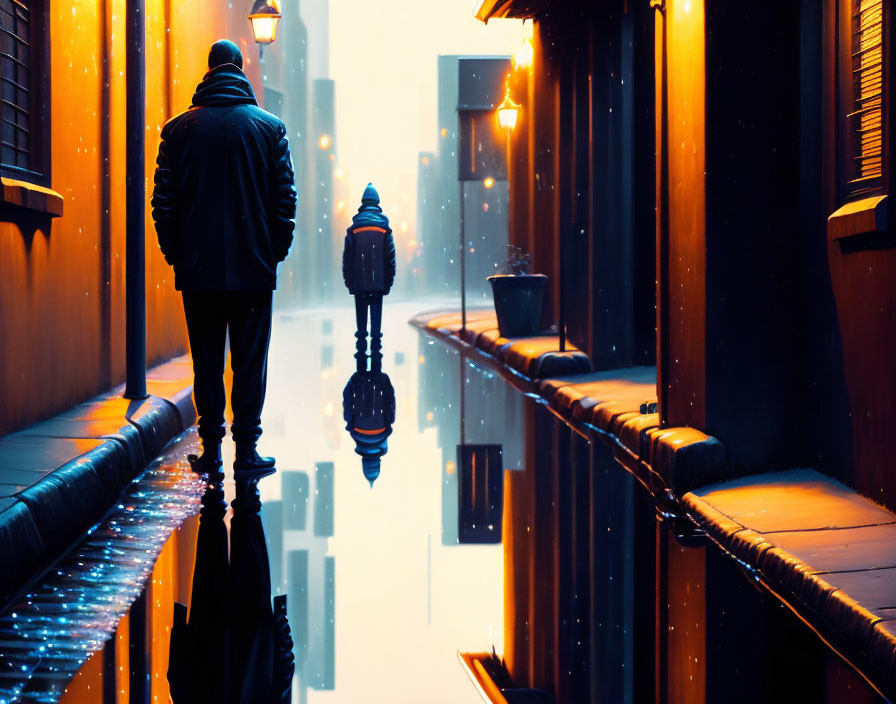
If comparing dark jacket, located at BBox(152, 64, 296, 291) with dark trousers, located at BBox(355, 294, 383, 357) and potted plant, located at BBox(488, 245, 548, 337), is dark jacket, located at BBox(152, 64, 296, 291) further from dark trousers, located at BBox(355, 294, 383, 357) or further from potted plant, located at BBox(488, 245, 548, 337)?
potted plant, located at BBox(488, 245, 548, 337)

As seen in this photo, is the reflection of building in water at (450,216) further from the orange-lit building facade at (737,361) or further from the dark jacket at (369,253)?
the orange-lit building facade at (737,361)

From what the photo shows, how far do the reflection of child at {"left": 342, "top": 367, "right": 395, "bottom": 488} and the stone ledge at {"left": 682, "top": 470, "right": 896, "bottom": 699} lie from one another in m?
2.16

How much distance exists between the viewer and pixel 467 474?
727 cm

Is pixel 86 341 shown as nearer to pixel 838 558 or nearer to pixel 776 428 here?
pixel 776 428

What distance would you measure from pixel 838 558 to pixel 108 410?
515 centimetres

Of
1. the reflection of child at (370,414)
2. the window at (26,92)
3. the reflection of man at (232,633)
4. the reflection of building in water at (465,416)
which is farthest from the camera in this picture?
the reflection of child at (370,414)

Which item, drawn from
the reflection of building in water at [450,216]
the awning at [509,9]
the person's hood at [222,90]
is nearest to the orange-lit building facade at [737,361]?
the person's hood at [222,90]

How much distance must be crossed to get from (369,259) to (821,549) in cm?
1128

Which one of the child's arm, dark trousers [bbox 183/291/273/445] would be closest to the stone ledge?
dark trousers [bbox 183/291/273/445]

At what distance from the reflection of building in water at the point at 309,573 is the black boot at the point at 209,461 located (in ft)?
1.17

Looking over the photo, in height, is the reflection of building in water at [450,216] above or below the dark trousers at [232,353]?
above

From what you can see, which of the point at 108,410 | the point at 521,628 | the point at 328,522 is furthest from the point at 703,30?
the point at 108,410

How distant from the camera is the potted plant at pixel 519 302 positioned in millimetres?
16344

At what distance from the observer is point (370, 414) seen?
10.2 meters
